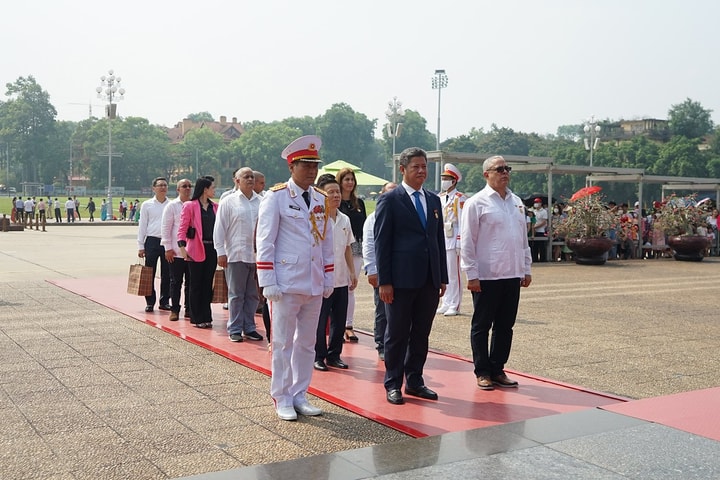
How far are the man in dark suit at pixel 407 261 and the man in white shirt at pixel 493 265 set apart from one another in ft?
1.54

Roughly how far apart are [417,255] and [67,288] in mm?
8740

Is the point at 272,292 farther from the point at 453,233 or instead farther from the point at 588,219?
the point at 588,219

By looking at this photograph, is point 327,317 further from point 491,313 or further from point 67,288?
point 67,288

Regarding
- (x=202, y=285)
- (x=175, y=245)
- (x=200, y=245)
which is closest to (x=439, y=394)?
(x=200, y=245)

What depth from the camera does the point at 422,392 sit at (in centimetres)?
571

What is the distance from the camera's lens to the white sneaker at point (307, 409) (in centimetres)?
517

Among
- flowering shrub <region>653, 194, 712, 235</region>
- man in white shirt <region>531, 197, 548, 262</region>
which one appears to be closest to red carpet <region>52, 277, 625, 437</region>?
man in white shirt <region>531, 197, 548, 262</region>

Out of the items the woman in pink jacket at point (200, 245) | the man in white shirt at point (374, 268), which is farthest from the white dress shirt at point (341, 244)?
the woman in pink jacket at point (200, 245)

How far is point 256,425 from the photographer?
16.2ft

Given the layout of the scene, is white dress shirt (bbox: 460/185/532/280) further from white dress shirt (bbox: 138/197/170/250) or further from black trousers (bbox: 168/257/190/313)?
white dress shirt (bbox: 138/197/170/250)

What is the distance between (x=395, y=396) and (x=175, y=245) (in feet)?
15.4

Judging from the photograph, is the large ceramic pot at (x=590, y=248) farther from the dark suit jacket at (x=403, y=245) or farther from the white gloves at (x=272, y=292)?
the white gloves at (x=272, y=292)

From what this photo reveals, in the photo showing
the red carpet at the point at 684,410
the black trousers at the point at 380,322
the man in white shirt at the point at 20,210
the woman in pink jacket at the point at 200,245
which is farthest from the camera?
the man in white shirt at the point at 20,210

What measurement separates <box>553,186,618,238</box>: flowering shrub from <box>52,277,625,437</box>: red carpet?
11.4m
